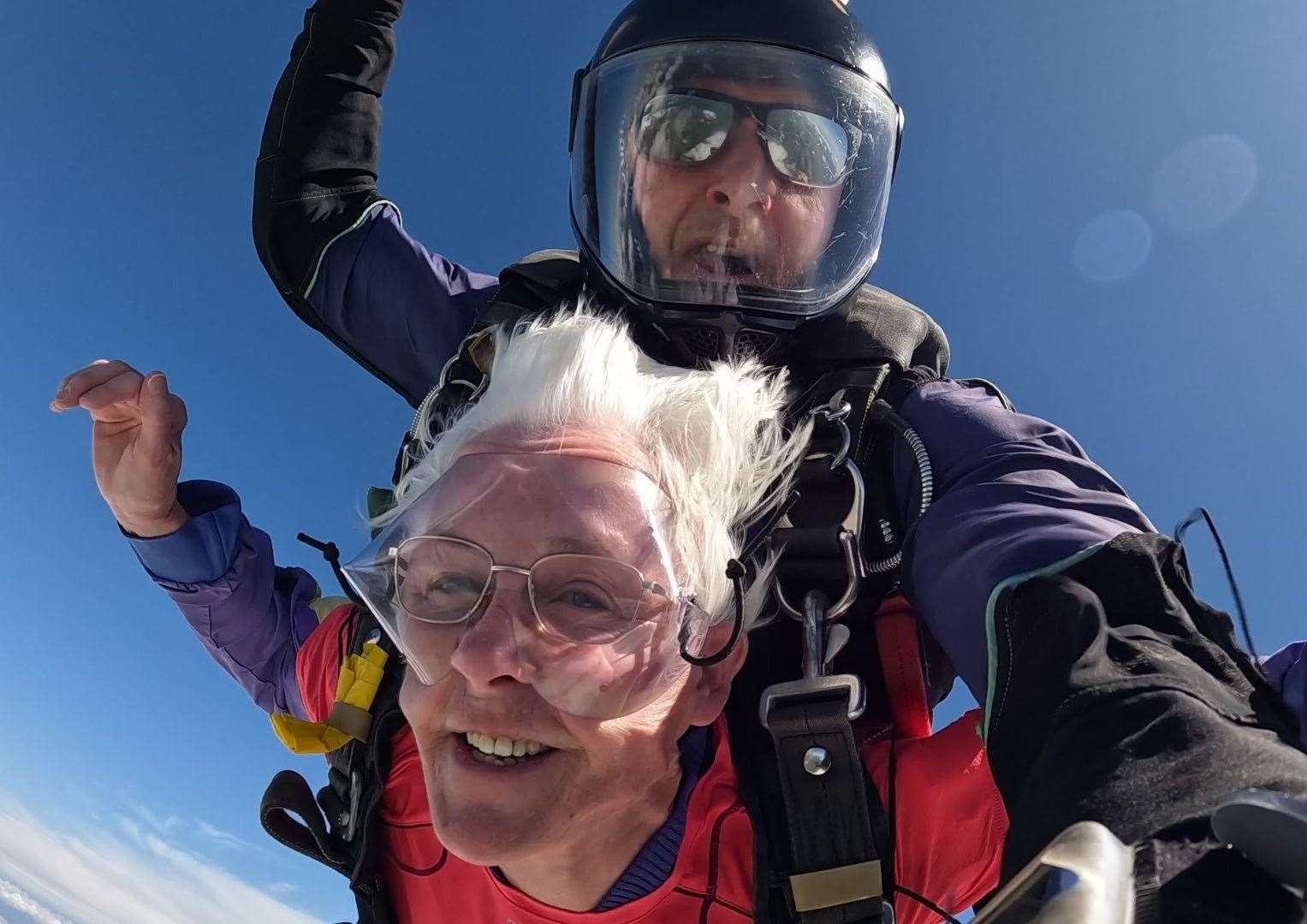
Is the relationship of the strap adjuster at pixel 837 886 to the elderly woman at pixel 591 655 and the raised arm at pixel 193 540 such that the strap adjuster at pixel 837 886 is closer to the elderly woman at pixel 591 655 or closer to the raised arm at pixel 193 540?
the elderly woman at pixel 591 655

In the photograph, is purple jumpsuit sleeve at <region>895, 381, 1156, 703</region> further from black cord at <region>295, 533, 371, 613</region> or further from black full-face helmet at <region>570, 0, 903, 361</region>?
black cord at <region>295, 533, 371, 613</region>

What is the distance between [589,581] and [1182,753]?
0.78 m

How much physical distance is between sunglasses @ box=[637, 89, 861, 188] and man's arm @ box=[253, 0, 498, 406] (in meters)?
0.55

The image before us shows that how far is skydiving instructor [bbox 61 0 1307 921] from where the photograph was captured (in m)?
0.62

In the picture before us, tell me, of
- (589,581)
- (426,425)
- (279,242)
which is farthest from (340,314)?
(589,581)

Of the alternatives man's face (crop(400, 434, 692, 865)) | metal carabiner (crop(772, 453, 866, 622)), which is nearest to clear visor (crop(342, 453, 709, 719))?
man's face (crop(400, 434, 692, 865))

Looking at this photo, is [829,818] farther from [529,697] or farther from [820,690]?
[529,697]

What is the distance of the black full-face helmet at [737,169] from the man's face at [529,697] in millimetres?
493

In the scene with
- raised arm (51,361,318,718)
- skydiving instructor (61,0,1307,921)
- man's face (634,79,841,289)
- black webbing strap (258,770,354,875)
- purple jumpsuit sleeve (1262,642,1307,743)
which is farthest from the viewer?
man's face (634,79,841,289)

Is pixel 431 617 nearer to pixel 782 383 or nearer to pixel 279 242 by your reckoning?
pixel 782 383

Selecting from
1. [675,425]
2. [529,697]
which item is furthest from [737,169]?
[529,697]

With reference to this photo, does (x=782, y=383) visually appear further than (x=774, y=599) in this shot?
Yes

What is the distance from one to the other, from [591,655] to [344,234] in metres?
1.31

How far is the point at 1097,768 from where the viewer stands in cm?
61
